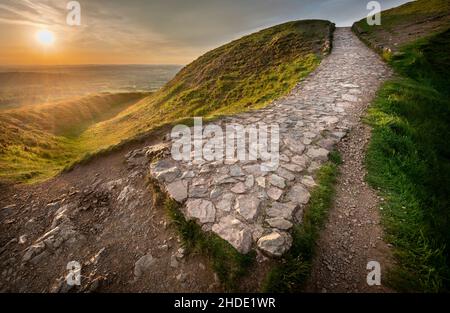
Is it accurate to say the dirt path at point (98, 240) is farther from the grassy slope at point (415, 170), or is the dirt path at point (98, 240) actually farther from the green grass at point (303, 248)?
the grassy slope at point (415, 170)

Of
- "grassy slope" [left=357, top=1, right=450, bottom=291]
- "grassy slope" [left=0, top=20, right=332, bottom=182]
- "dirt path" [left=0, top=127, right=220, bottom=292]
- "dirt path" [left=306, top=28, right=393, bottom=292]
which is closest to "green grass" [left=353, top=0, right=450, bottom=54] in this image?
"grassy slope" [left=0, top=20, right=332, bottom=182]

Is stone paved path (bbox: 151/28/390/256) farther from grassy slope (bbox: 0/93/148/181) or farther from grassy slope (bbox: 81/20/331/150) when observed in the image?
grassy slope (bbox: 0/93/148/181)

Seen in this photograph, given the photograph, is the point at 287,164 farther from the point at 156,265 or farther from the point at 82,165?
the point at 82,165

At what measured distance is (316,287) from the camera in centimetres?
330

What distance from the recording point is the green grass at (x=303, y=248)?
3215mm

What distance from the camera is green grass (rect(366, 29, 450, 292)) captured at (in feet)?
11.3

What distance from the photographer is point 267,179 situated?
5.19m

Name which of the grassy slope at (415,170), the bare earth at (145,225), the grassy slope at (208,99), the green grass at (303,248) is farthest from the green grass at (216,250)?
the grassy slope at (208,99)

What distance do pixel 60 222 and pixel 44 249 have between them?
0.80m

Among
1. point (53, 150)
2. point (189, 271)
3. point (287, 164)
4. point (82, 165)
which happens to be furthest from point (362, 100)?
point (53, 150)

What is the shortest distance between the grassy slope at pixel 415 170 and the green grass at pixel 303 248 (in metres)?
1.15

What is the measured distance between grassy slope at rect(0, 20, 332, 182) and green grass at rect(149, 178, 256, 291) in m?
6.87

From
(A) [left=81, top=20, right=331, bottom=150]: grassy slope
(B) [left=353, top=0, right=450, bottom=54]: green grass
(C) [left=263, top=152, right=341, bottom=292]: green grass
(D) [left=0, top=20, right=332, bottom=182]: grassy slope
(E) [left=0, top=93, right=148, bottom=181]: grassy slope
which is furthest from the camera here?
(B) [left=353, top=0, right=450, bottom=54]: green grass

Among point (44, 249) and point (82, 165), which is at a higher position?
point (82, 165)
